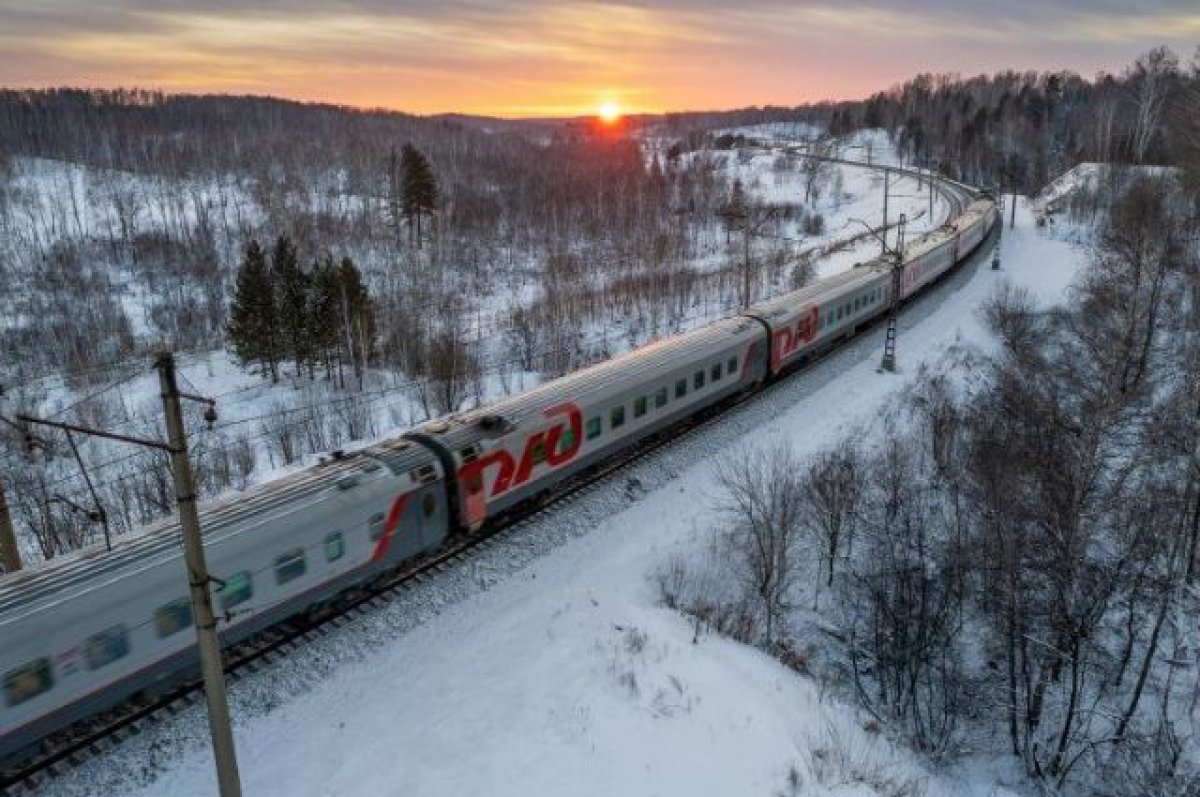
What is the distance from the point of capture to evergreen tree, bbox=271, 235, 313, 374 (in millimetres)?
50719

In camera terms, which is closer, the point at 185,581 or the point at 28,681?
the point at 28,681

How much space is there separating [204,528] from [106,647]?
2385 millimetres

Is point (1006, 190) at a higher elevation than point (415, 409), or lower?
higher

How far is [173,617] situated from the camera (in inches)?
522

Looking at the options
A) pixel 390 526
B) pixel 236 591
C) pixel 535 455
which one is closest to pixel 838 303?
pixel 535 455

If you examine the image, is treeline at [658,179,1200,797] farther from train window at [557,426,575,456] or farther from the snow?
the snow

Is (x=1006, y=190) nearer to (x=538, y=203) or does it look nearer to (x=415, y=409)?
(x=538, y=203)

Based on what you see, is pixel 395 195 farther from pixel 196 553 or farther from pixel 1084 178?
pixel 196 553

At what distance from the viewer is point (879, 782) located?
13.7m

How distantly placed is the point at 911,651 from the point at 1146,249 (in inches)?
786

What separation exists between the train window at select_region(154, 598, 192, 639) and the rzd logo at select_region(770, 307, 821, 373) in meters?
20.8

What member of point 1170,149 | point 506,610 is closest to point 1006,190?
point 1170,149

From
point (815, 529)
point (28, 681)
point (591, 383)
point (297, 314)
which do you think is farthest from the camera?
point (297, 314)

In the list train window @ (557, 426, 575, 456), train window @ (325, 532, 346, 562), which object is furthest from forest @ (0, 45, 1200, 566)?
train window @ (557, 426, 575, 456)
